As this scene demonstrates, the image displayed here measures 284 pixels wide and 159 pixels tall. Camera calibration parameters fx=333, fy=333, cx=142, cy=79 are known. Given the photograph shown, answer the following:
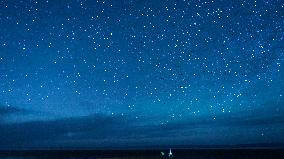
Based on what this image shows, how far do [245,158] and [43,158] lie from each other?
148ft

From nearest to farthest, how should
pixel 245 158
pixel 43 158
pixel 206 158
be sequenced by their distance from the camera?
1. pixel 245 158
2. pixel 206 158
3. pixel 43 158

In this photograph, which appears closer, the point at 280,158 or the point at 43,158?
the point at 280,158

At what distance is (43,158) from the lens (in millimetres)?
74625

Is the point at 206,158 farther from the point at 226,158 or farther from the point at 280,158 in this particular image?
the point at 280,158

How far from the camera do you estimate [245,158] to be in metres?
51.1

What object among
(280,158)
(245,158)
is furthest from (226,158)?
(280,158)

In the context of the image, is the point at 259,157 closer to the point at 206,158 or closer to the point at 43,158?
the point at 206,158

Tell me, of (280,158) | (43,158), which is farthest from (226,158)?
(43,158)

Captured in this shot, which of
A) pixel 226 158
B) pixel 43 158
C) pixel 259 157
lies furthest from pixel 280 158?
pixel 43 158

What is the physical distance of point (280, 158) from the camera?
5122 cm

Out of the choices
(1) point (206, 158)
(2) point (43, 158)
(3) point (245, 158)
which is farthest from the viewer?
(2) point (43, 158)

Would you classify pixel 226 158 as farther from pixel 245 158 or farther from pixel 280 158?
pixel 280 158

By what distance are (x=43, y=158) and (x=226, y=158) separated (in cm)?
4180

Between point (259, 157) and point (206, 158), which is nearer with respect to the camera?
point (259, 157)
